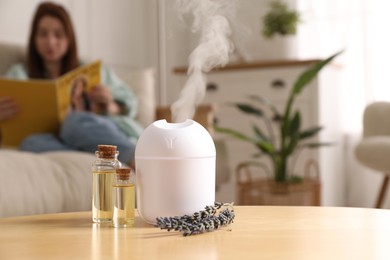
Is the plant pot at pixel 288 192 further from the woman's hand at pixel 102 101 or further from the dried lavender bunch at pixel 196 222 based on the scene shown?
the dried lavender bunch at pixel 196 222

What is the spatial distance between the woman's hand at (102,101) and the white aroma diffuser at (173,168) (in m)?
1.45

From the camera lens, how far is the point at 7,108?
6.93 ft

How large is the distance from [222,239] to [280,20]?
9.42 ft

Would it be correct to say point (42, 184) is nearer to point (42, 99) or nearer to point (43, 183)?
point (43, 183)

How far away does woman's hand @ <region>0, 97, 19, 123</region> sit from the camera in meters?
2.08

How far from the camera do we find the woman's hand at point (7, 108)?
208 centimetres

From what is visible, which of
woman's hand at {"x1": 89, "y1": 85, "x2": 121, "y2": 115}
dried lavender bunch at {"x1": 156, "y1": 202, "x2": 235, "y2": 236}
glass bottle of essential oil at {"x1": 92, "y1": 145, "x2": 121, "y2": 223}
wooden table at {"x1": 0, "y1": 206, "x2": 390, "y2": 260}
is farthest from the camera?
woman's hand at {"x1": 89, "y1": 85, "x2": 121, "y2": 115}

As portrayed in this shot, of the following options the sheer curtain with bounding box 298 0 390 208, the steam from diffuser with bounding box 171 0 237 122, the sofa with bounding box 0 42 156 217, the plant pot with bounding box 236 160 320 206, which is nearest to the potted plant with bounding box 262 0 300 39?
the sheer curtain with bounding box 298 0 390 208

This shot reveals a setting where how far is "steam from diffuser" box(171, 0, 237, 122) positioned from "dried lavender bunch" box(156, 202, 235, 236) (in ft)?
0.58

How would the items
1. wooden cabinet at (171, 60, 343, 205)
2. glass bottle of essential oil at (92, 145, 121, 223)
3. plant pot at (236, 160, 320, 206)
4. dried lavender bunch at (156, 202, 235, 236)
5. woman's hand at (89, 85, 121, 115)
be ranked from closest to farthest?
dried lavender bunch at (156, 202, 235, 236) < glass bottle of essential oil at (92, 145, 121, 223) < woman's hand at (89, 85, 121, 115) < plant pot at (236, 160, 320, 206) < wooden cabinet at (171, 60, 343, 205)

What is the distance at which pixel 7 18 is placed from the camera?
119 inches

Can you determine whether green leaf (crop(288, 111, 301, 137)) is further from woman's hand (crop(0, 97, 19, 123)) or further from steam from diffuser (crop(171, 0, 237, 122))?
steam from diffuser (crop(171, 0, 237, 122))

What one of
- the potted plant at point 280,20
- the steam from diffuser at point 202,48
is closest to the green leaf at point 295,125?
the potted plant at point 280,20

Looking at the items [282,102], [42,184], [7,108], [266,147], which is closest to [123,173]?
[42,184]
